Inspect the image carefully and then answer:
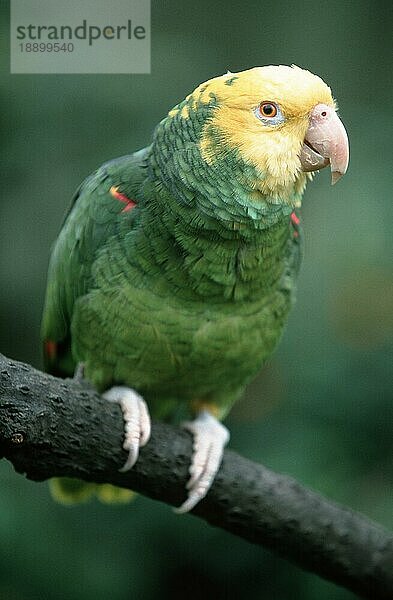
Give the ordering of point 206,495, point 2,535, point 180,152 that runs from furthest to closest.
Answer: point 2,535 → point 206,495 → point 180,152

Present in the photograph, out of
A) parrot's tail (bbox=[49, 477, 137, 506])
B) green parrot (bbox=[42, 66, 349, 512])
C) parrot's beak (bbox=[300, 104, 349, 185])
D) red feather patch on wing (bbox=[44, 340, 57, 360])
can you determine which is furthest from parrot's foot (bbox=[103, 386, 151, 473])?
parrot's beak (bbox=[300, 104, 349, 185])

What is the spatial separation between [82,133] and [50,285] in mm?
263

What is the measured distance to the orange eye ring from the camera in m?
0.87

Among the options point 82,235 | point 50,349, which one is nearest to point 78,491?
point 50,349

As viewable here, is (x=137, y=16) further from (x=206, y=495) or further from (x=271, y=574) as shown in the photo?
(x=271, y=574)

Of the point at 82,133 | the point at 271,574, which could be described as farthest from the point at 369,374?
the point at 82,133

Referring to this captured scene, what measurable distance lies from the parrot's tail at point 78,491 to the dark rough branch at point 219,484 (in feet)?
0.75

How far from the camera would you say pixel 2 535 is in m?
1.33

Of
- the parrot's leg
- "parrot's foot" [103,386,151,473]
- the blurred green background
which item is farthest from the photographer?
the blurred green background

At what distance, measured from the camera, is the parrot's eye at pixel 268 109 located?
867 mm

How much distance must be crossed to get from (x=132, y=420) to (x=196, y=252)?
24cm

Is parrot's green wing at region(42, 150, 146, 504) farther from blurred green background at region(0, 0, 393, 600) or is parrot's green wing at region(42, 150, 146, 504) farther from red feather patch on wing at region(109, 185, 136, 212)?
blurred green background at region(0, 0, 393, 600)

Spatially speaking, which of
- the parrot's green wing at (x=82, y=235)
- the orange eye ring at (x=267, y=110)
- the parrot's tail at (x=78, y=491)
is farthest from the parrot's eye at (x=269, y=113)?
the parrot's tail at (x=78, y=491)

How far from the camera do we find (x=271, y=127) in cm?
87
